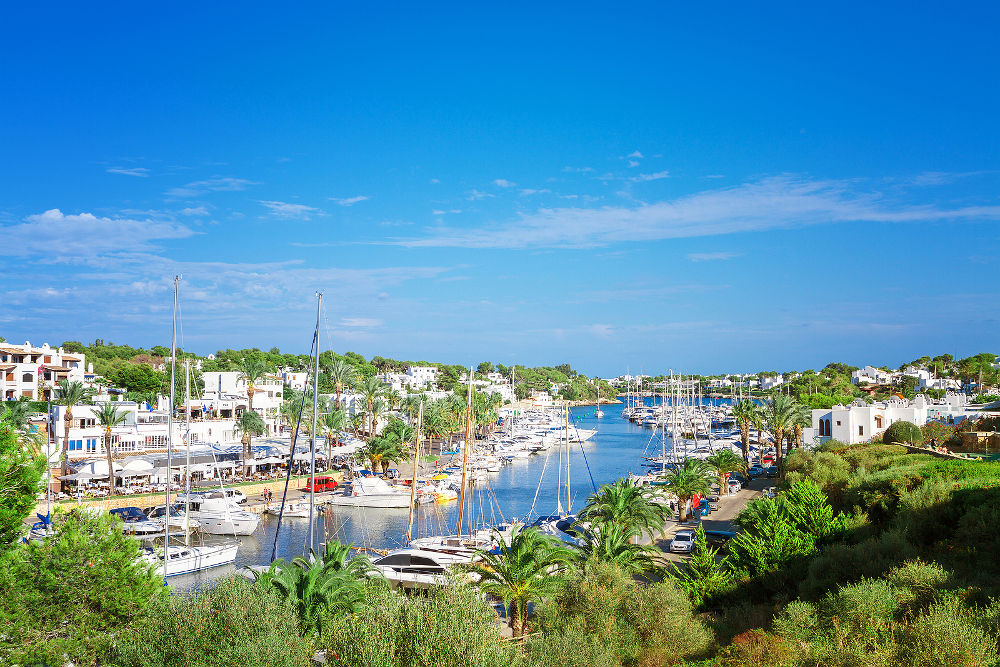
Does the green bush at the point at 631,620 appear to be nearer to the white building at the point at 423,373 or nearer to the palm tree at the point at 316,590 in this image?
the palm tree at the point at 316,590

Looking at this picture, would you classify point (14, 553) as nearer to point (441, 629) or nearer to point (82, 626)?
point (82, 626)

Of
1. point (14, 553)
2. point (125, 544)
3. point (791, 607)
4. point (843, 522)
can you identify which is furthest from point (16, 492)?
point (843, 522)

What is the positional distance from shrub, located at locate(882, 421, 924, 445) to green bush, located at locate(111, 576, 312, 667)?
3792 centimetres

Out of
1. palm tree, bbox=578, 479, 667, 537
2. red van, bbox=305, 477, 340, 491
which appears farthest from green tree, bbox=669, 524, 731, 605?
red van, bbox=305, 477, 340, 491

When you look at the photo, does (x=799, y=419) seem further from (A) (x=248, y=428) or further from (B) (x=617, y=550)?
(A) (x=248, y=428)

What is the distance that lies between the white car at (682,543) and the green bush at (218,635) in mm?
20335

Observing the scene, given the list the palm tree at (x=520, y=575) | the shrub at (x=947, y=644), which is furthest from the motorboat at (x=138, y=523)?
the shrub at (x=947, y=644)

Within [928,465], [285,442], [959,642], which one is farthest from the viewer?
[285,442]

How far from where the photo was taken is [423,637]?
12.1 metres

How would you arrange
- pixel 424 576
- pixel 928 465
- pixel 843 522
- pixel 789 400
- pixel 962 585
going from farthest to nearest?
pixel 789 400, pixel 424 576, pixel 928 465, pixel 843 522, pixel 962 585

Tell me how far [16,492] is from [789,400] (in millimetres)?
52784

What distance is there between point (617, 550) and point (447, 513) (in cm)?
3172

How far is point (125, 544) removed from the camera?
17625mm

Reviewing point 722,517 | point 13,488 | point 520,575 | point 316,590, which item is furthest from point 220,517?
point 520,575
